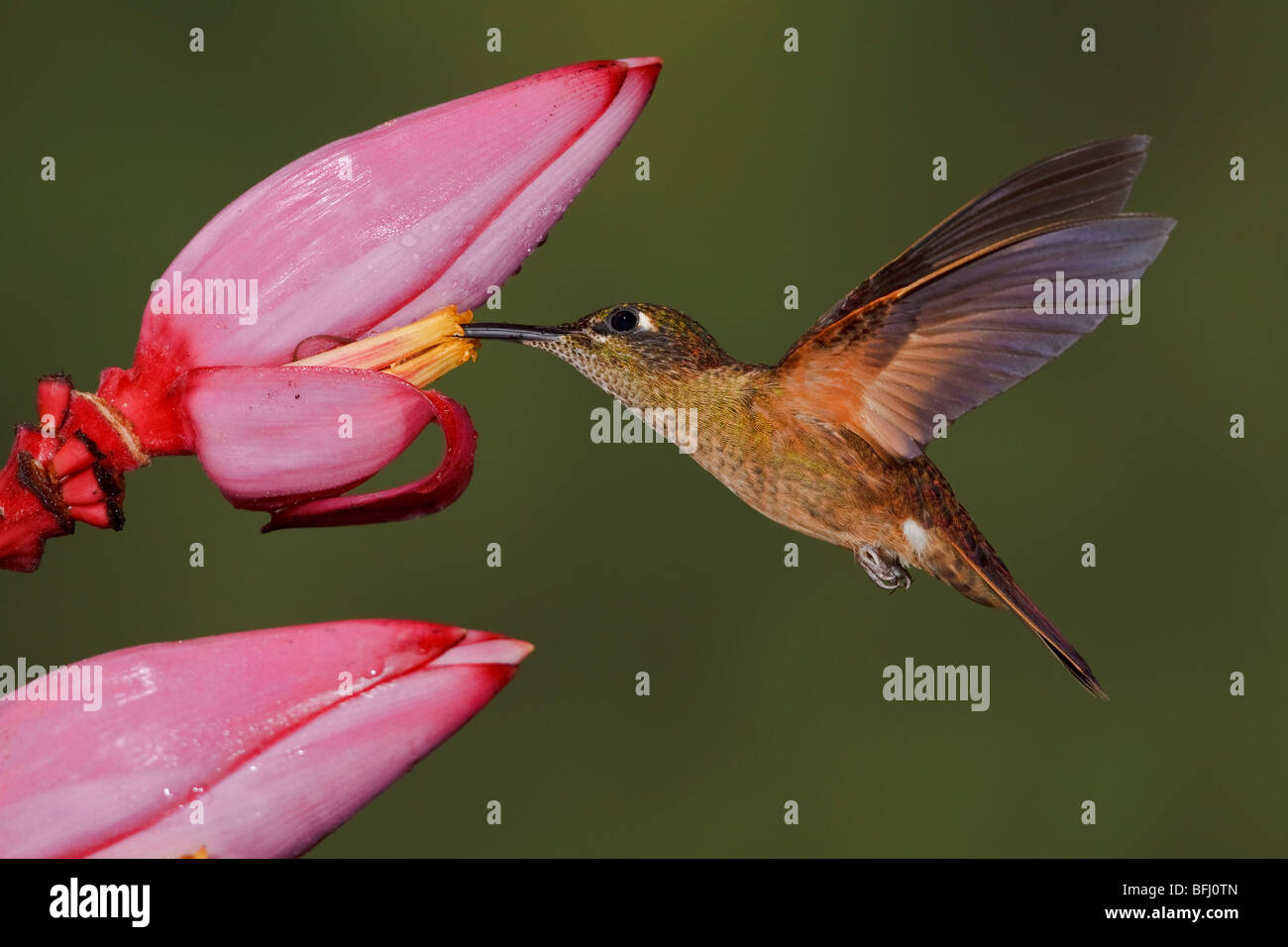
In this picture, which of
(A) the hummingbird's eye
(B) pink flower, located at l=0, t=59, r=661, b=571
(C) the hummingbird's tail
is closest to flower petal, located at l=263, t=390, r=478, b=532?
(B) pink flower, located at l=0, t=59, r=661, b=571

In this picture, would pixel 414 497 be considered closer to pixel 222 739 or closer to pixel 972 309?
pixel 222 739

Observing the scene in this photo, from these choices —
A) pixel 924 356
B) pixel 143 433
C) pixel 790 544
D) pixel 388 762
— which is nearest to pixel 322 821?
pixel 388 762

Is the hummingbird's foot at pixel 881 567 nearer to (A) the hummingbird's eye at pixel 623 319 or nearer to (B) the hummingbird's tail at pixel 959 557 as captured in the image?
(B) the hummingbird's tail at pixel 959 557

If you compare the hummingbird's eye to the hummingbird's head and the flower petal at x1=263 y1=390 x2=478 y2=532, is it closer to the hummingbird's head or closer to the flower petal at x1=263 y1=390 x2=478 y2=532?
the hummingbird's head

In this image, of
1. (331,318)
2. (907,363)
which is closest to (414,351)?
(331,318)

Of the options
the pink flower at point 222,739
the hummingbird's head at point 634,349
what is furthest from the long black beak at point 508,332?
the pink flower at point 222,739
